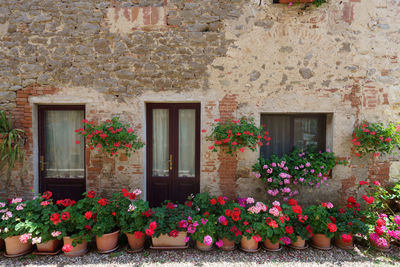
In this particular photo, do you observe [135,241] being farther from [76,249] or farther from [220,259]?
[220,259]

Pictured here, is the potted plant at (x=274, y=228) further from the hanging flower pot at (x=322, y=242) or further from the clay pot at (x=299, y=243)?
the hanging flower pot at (x=322, y=242)

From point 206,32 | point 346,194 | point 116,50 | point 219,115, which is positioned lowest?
point 346,194

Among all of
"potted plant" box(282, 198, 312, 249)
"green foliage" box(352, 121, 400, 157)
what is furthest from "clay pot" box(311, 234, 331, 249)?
"green foliage" box(352, 121, 400, 157)

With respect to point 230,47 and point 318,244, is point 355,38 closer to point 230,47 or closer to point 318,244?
point 230,47

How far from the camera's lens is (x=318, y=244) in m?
3.24

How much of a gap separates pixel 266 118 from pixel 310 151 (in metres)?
0.97

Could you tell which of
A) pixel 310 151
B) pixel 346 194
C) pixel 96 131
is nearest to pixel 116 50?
pixel 96 131

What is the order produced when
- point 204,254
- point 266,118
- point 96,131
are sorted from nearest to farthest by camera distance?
point 204,254 → point 96,131 → point 266,118

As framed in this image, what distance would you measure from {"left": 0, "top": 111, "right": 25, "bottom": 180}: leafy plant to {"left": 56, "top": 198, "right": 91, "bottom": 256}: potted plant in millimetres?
1553

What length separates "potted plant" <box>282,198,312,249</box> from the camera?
10.2ft

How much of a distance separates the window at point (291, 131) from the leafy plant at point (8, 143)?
4.17 m

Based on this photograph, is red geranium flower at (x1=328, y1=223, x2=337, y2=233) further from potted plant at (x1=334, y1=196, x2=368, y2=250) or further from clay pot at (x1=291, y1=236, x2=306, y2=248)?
clay pot at (x1=291, y1=236, x2=306, y2=248)

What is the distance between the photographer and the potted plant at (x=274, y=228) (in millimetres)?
2994

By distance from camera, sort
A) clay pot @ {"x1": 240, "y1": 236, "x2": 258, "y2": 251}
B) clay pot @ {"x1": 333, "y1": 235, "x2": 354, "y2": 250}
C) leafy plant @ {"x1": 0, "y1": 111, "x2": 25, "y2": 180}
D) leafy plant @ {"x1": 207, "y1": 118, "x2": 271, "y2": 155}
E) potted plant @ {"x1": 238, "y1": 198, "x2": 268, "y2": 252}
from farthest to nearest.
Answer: leafy plant @ {"x1": 0, "y1": 111, "x2": 25, "y2": 180} → leafy plant @ {"x1": 207, "y1": 118, "x2": 271, "y2": 155} → clay pot @ {"x1": 333, "y1": 235, "x2": 354, "y2": 250} → clay pot @ {"x1": 240, "y1": 236, "x2": 258, "y2": 251} → potted plant @ {"x1": 238, "y1": 198, "x2": 268, "y2": 252}
